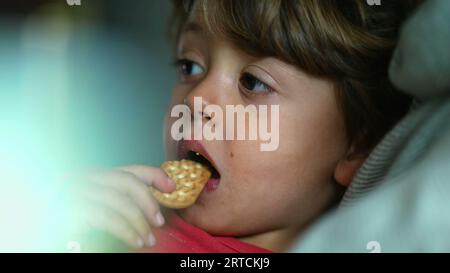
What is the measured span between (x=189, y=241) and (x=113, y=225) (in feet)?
0.25

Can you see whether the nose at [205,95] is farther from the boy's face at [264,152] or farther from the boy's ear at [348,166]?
the boy's ear at [348,166]

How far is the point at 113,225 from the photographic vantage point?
614 millimetres

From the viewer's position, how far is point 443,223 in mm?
508

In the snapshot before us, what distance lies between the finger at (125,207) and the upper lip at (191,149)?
8 cm

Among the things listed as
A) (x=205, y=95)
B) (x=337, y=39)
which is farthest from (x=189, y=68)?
(x=337, y=39)

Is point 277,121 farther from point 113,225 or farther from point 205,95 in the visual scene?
point 113,225

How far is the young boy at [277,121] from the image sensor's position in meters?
0.64

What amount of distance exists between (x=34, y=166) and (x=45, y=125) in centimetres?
5

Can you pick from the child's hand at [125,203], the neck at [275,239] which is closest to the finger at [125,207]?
the child's hand at [125,203]

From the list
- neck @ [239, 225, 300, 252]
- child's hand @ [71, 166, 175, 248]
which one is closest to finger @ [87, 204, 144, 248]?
child's hand @ [71, 166, 175, 248]

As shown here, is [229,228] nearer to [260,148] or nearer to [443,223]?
[260,148]

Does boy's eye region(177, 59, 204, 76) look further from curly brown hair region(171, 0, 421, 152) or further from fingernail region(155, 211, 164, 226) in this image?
fingernail region(155, 211, 164, 226)

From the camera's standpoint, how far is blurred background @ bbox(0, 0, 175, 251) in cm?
67
